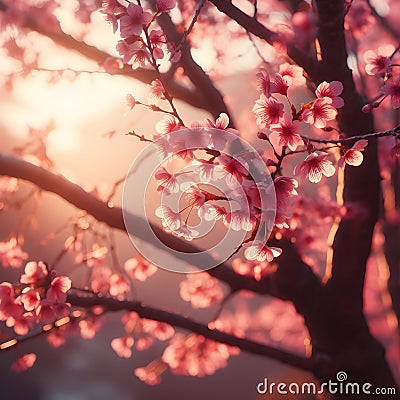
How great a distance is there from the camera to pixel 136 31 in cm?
173

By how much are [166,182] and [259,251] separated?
1.30ft

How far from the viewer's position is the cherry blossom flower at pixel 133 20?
1702 mm

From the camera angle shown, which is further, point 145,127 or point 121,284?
point 145,127

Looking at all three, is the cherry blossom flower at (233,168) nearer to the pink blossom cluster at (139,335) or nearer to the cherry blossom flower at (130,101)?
the cherry blossom flower at (130,101)

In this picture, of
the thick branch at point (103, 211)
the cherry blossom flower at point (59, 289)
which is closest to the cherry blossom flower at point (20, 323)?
the cherry blossom flower at point (59, 289)

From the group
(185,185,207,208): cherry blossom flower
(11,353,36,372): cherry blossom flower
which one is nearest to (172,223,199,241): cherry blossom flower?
(185,185,207,208): cherry blossom flower

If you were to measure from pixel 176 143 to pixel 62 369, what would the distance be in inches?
443

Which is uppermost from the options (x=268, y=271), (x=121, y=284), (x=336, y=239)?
(x=336, y=239)

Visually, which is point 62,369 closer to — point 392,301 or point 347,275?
point 392,301

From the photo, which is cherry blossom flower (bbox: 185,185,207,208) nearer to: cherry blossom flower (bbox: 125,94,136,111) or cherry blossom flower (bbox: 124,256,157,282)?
cherry blossom flower (bbox: 125,94,136,111)

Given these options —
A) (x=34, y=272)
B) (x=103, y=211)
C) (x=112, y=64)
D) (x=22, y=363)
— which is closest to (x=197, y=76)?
(x=112, y=64)

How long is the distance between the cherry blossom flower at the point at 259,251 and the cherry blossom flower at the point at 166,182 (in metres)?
0.32

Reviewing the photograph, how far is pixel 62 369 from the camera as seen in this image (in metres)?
11.7

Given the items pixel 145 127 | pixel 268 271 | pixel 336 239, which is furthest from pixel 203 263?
pixel 145 127
